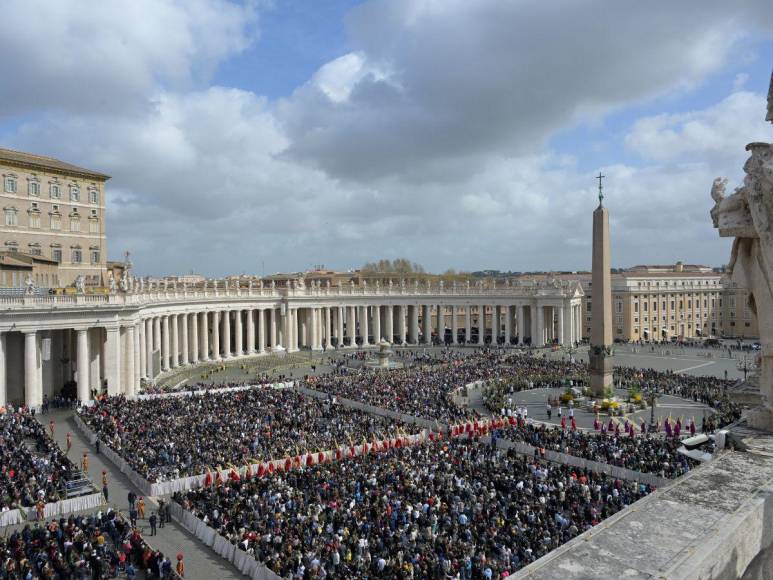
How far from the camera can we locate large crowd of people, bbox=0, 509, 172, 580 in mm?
16219

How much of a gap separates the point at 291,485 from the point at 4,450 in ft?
42.0

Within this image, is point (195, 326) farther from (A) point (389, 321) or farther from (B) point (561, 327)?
(B) point (561, 327)

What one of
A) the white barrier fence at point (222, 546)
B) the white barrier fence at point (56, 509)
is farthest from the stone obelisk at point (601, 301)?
the white barrier fence at point (56, 509)

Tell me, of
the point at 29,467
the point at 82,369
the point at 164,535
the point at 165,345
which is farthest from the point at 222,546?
the point at 165,345

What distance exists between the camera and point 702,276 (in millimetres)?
100438

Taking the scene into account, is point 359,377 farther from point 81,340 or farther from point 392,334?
point 392,334

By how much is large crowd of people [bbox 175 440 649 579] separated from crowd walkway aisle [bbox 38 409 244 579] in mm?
768

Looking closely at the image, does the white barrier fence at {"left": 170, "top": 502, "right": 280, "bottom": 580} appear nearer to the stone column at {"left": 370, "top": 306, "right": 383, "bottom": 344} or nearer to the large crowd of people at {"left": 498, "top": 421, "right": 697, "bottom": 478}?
the large crowd of people at {"left": 498, "top": 421, "right": 697, "bottom": 478}

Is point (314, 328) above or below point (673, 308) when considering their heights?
below

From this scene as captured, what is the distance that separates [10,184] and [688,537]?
193ft

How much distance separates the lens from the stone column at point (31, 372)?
38281 millimetres

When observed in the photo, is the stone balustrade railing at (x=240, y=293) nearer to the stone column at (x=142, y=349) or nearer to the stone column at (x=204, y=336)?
the stone column at (x=142, y=349)

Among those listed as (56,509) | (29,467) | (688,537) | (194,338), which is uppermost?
(688,537)

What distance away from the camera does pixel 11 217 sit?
2023 inches
